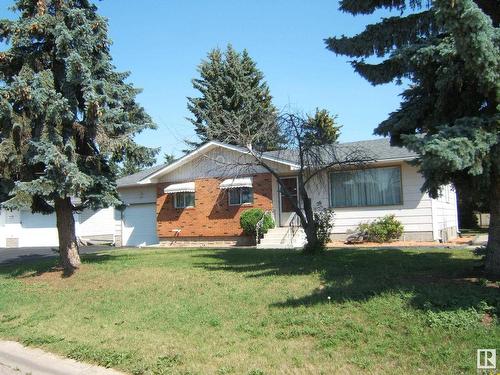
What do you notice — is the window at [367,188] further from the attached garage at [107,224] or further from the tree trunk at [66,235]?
the attached garage at [107,224]

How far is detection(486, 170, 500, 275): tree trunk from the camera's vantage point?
745cm

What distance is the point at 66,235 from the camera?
13.5m

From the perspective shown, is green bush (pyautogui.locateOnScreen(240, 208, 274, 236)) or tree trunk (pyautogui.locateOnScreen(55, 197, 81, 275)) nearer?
tree trunk (pyautogui.locateOnScreen(55, 197, 81, 275))

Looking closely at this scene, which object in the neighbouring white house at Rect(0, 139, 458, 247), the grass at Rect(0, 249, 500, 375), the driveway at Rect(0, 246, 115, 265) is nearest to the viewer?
the grass at Rect(0, 249, 500, 375)

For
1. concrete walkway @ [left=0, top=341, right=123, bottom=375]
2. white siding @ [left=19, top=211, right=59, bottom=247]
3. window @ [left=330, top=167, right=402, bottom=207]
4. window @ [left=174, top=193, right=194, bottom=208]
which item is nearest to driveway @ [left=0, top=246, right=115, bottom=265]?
window @ [left=174, top=193, right=194, bottom=208]

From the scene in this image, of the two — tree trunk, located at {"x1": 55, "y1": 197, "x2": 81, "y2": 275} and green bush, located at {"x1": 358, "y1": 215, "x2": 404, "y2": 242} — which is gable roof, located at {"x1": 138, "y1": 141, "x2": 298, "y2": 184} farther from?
tree trunk, located at {"x1": 55, "y1": 197, "x2": 81, "y2": 275}

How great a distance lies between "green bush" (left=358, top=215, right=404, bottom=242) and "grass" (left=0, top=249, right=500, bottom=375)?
6.08 m

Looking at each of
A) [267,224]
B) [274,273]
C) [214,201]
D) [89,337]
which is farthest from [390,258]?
[214,201]

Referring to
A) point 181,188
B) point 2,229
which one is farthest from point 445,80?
point 2,229

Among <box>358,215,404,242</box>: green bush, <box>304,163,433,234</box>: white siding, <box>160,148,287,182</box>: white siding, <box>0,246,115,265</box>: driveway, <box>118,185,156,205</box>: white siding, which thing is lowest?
<box>0,246,115,265</box>: driveway

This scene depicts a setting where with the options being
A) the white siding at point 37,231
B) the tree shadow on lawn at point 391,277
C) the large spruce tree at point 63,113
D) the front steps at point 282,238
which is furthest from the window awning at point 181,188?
the white siding at point 37,231

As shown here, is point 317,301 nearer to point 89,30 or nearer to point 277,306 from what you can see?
point 277,306

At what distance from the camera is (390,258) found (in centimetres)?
1147

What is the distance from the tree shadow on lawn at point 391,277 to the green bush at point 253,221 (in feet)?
23.6
